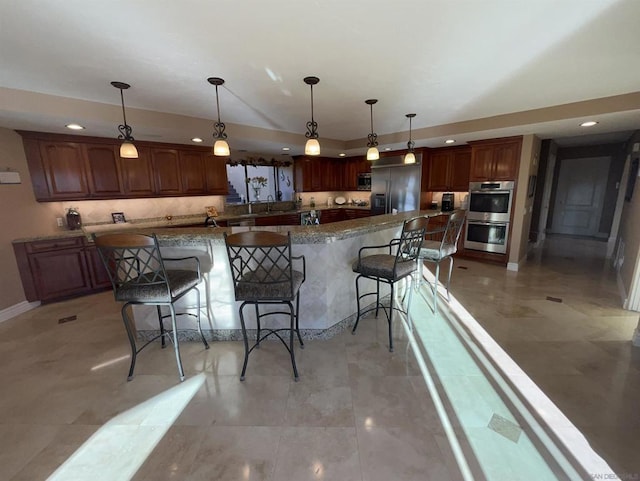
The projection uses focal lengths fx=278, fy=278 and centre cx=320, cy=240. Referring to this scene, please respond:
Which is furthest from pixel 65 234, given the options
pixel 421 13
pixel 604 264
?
pixel 604 264

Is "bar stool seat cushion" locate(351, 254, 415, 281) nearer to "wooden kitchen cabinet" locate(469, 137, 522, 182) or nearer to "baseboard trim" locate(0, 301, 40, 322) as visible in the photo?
"wooden kitchen cabinet" locate(469, 137, 522, 182)

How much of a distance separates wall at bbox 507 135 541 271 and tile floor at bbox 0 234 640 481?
1.70m

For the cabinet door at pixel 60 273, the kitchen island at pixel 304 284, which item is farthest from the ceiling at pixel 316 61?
the cabinet door at pixel 60 273

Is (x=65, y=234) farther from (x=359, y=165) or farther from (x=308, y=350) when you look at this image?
(x=359, y=165)

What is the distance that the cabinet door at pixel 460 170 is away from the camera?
5.41 meters

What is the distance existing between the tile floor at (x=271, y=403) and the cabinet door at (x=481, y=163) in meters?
2.62

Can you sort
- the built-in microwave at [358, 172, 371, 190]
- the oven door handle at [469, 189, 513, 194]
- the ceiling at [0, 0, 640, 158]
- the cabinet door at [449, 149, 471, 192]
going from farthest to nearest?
the built-in microwave at [358, 172, 371, 190], the cabinet door at [449, 149, 471, 192], the oven door handle at [469, 189, 513, 194], the ceiling at [0, 0, 640, 158]

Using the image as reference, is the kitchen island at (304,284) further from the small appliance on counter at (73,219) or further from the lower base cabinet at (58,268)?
the small appliance on counter at (73,219)

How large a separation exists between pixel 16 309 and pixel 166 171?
2.63 m

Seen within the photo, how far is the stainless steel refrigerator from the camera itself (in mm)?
5934

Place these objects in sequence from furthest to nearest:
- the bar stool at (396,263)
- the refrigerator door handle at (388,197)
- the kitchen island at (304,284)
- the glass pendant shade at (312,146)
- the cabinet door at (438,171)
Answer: the refrigerator door handle at (388,197) → the cabinet door at (438,171) → the glass pendant shade at (312,146) → the kitchen island at (304,284) → the bar stool at (396,263)

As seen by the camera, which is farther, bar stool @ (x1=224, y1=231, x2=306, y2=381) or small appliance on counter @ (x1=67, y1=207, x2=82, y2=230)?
small appliance on counter @ (x1=67, y1=207, x2=82, y2=230)

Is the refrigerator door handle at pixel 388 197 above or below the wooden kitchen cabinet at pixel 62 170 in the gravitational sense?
below

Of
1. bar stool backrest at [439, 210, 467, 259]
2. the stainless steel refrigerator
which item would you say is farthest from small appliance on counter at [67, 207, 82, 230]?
the stainless steel refrigerator
